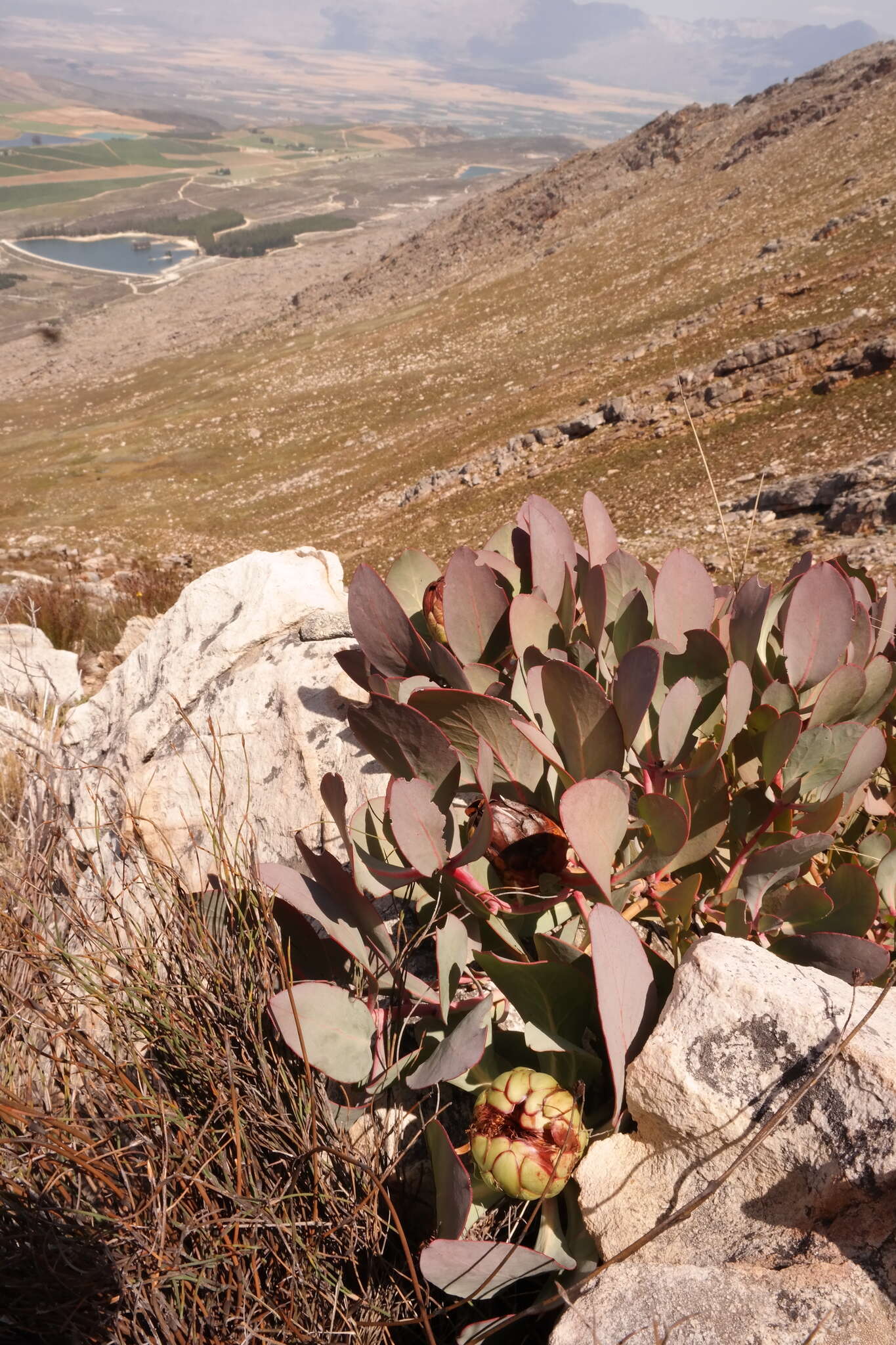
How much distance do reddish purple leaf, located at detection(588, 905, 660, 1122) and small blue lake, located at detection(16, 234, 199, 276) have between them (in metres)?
109

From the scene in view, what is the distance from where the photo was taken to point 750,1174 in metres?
1.18

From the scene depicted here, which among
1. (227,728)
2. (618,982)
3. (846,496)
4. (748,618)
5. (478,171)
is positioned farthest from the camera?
(478,171)

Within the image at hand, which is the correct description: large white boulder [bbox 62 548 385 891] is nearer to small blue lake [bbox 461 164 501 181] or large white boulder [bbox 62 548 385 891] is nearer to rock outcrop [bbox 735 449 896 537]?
rock outcrop [bbox 735 449 896 537]

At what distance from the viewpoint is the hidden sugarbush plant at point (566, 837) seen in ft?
4.05

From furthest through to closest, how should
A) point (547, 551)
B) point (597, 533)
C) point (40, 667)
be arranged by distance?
point (40, 667) < point (597, 533) < point (547, 551)

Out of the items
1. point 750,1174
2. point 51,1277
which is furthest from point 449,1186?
point 51,1277

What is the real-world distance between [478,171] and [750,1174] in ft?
623

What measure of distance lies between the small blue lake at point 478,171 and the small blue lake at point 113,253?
66.7 m

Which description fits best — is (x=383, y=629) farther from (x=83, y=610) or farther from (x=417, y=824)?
(x=83, y=610)

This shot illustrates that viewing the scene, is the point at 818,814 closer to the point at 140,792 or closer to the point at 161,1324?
the point at 161,1324

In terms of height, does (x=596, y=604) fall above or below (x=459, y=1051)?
above

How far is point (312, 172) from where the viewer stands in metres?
155

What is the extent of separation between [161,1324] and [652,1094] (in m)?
0.74

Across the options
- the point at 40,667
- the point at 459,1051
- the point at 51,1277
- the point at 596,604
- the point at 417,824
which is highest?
the point at 596,604
